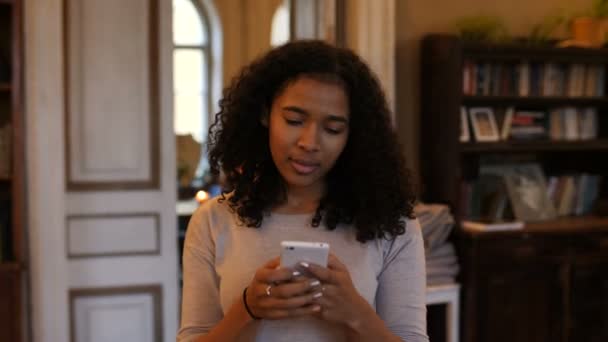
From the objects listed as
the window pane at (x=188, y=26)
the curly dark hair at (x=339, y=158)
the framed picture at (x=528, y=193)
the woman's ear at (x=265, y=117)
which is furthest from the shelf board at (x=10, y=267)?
the window pane at (x=188, y=26)

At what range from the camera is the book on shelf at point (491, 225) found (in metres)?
2.94

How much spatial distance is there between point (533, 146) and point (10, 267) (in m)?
2.47

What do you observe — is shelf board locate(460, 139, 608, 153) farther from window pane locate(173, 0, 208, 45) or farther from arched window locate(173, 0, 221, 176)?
window pane locate(173, 0, 208, 45)

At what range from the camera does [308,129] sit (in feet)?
3.53

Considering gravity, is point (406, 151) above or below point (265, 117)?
below

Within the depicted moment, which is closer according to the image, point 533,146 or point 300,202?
point 300,202

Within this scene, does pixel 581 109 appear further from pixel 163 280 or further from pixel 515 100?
pixel 163 280

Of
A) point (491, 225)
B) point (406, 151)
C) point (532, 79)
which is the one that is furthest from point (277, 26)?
point (491, 225)

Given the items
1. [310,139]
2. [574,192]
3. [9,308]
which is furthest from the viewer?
[574,192]

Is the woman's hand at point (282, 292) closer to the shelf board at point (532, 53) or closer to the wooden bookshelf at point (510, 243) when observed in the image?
the wooden bookshelf at point (510, 243)

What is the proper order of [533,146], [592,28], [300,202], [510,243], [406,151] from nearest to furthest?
1. [300,202]
2. [510,243]
3. [533,146]
4. [406,151]
5. [592,28]

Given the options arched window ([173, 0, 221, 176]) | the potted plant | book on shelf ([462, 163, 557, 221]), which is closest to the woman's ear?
book on shelf ([462, 163, 557, 221])

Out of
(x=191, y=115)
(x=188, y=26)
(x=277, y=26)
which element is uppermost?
(x=188, y=26)

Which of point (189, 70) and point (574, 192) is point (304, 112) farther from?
point (189, 70)
